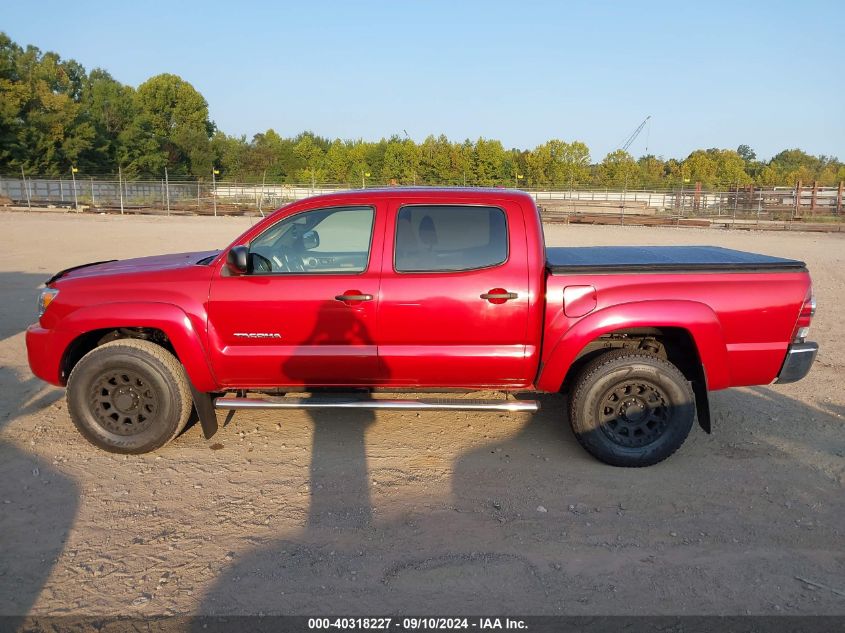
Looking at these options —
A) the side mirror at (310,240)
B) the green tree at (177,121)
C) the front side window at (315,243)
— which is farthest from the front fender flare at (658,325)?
the green tree at (177,121)

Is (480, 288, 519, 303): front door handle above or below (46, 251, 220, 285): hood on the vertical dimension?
below

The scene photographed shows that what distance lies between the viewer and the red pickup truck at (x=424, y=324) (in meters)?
4.32

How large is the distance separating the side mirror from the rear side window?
0.66m

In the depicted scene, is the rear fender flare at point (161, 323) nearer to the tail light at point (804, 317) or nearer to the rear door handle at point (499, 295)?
the rear door handle at point (499, 295)

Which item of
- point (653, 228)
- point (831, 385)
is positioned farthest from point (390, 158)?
point (831, 385)

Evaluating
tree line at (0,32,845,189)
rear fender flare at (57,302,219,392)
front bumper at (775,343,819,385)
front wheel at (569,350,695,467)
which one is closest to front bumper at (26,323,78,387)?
rear fender flare at (57,302,219,392)

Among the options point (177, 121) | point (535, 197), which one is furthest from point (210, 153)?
point (535, 197)

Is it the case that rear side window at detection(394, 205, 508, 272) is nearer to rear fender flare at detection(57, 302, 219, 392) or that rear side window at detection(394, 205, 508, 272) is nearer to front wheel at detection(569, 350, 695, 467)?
front wheel at detection(569, 350, 695, 467)

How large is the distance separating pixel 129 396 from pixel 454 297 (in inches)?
97.5

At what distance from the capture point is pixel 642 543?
3.54 meters

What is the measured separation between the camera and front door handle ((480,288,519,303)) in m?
4.34

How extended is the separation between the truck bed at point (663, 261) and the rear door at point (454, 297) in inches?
15.3

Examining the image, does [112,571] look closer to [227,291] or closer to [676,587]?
[227,291]

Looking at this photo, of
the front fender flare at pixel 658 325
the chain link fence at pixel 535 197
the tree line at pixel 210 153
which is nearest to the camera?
the front fender flare at pixel 658 325
